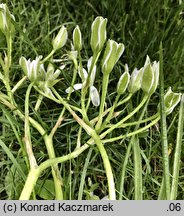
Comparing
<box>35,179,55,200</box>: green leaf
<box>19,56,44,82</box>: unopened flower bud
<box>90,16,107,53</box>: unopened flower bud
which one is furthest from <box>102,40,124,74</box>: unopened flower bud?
<box>35,179,55,200</box>: green leaf

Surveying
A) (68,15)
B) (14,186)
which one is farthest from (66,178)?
(68,15)

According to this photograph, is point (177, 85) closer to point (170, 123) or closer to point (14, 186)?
point (170, 123)

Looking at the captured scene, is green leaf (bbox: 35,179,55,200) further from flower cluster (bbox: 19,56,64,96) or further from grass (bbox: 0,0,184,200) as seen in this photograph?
flower cluster (bbox: 19,56,64,96)

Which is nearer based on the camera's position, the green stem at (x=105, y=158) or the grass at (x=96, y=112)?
the green stem at (x=105, y=158)

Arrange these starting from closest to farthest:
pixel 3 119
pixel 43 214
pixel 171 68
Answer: pixel 43 214 < pixel 3 119 < pixel 171 68

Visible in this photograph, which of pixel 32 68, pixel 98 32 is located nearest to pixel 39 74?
pixel 32 68

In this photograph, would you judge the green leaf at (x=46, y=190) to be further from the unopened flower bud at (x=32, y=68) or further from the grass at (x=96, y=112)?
the unopened flower bud at (x=32, y=68)

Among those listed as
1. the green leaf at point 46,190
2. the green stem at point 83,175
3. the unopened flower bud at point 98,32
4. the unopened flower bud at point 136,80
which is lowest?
the green leaf at point 46,190

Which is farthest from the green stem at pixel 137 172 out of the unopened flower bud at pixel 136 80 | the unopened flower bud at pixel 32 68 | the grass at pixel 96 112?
the unopened flower bud at pixel 32 68
